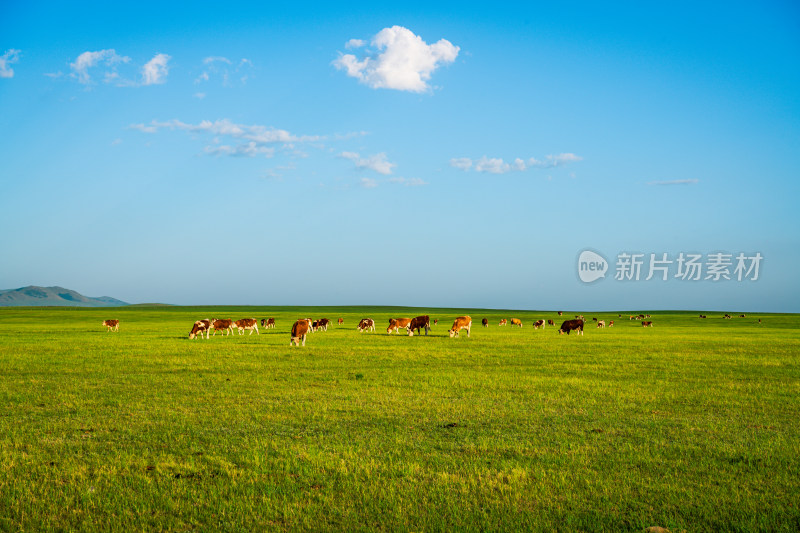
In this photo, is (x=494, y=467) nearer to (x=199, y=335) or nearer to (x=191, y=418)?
(x=191, y=418)

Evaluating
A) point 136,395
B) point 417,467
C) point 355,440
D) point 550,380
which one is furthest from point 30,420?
point 550,380

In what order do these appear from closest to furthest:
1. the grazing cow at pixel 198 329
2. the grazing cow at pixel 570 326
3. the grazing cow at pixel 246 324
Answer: the grazing cow at pixel 198 329 < the grazing cow at pixel 246 324 < the grazing cow at pixel 570 326

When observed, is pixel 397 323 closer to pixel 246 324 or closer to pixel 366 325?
pixel 366 325

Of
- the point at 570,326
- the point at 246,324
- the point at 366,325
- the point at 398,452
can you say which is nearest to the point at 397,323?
the point at 366,325

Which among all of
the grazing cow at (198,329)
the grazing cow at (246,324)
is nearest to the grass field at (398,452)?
the grazing cow at (198,329)

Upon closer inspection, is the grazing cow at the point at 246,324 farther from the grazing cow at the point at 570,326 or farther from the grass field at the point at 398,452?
the grass field at the point at 398,452

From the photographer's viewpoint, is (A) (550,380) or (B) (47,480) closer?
(B) (47,480)

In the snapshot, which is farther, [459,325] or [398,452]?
[459,325]

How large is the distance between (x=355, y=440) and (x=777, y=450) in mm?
7609

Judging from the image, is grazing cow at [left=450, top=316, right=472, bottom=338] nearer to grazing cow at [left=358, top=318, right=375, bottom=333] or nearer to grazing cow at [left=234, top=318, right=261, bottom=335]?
grazing cow at [left=358, top=318, right=375, bottom=333]

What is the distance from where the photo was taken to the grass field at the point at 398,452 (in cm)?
707

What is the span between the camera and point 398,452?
9.73m

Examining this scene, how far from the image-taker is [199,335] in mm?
44000

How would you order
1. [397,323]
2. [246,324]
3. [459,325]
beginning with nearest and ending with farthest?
[459,325] → [246,324] → [397,323]
